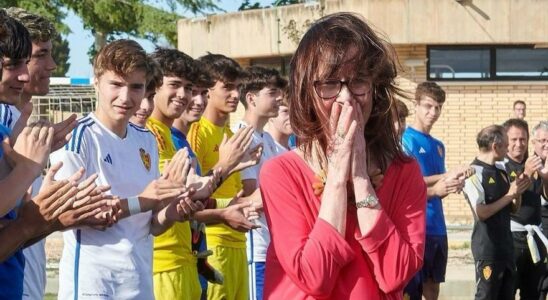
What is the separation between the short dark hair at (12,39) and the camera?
455 cm

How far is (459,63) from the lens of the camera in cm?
2359

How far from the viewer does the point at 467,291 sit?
14.3 m

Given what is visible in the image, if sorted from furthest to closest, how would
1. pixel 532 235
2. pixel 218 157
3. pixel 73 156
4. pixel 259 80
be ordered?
pixel 532 235 → pixel 259 80 → pixel 218 157 → pixel 73 156

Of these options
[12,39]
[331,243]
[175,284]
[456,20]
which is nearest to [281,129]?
[175,284]

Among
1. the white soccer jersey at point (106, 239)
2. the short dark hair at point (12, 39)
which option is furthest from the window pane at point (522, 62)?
the short dark hair at point (12, 39)

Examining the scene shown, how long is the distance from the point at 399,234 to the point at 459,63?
20.0m

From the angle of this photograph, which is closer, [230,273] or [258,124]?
[230,273]

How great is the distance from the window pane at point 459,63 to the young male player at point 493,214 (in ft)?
38.6

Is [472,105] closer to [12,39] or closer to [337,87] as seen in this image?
[12,39]

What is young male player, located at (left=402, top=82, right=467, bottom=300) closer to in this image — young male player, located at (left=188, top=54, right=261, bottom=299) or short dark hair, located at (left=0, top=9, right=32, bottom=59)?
young male player, located at (left=188, top=54, right=261, bottom=299)

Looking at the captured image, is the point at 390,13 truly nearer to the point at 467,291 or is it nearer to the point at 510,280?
the point at 467,291

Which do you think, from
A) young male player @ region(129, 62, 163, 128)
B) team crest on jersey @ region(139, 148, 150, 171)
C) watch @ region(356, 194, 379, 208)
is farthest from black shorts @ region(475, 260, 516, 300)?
watch @ region(356, 194, 379, 208)

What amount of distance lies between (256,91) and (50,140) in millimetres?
5554

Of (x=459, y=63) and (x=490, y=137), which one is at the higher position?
(x=459, y=63)
